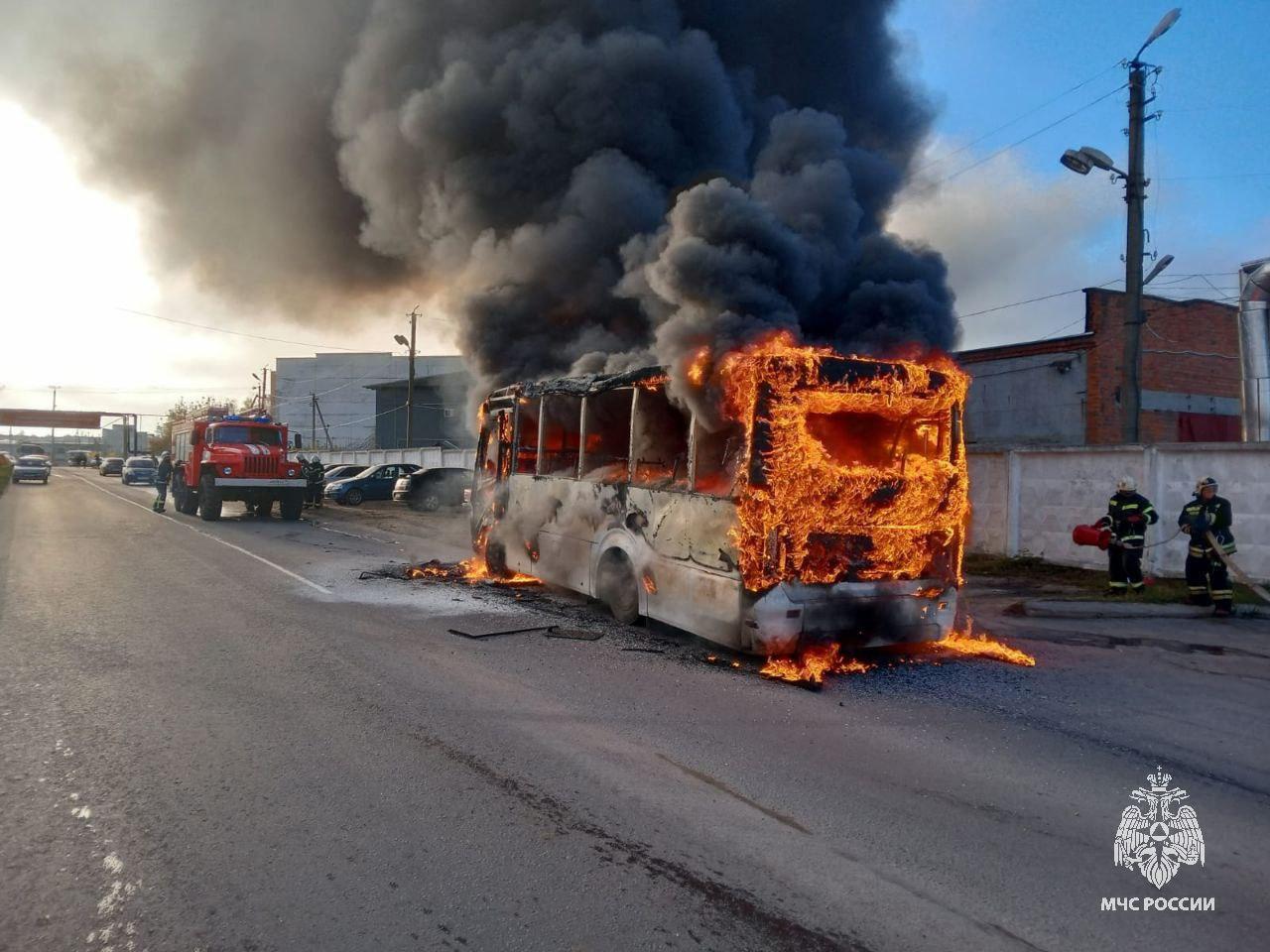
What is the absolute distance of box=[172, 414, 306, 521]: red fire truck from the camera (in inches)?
782

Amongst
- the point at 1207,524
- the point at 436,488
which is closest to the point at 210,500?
the point at 436,488

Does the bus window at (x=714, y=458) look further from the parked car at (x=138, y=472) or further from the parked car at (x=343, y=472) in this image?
the parked car at (x=138, y=472)

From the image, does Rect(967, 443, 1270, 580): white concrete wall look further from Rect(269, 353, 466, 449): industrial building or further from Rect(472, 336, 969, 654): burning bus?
Rect(269, 353, 466, 449): industrial building

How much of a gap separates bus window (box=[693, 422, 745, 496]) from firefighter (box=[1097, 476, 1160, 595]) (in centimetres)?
635

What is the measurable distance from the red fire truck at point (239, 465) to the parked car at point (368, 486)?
541 cm

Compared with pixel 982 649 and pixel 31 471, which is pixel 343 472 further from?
pixel 982 649

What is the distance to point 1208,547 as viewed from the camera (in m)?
9.42

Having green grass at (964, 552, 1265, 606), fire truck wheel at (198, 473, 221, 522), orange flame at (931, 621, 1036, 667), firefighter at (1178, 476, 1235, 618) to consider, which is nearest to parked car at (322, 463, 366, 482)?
fire truck wheel at (198, 473, 221, 522)

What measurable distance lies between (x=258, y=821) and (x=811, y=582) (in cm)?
396

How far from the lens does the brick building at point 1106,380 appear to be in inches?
809

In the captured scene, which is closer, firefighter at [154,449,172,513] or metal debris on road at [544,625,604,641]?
metal debris on road at [544,625,604,641]

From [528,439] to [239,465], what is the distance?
41.9 ft

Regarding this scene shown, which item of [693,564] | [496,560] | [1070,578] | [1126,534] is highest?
[1126,534]

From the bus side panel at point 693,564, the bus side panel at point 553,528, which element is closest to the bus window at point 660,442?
the bus side panel at point 693,564
